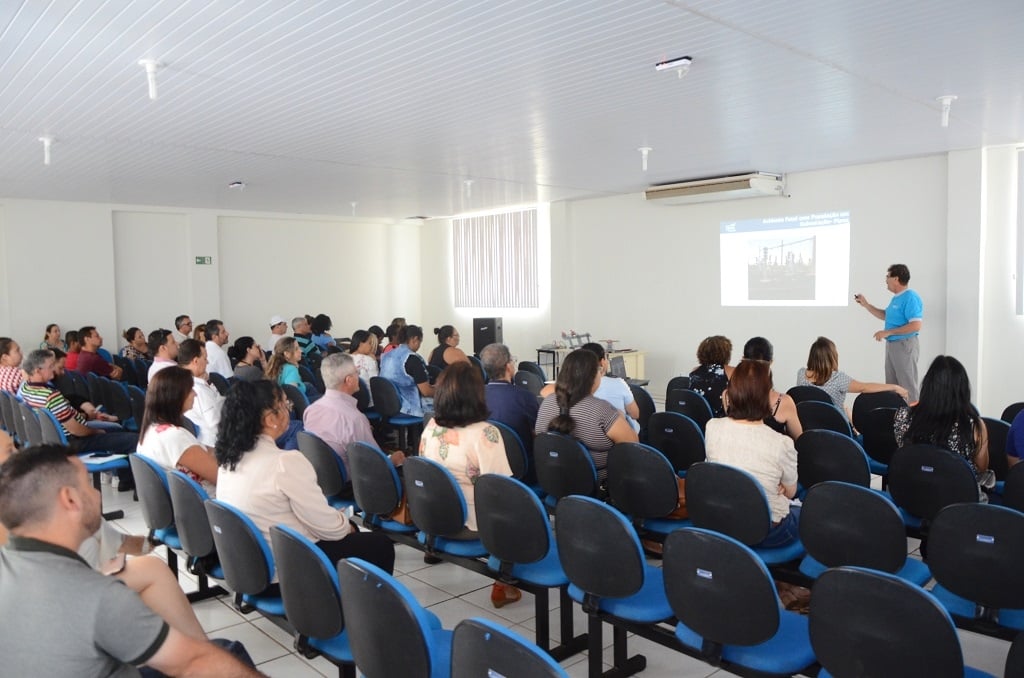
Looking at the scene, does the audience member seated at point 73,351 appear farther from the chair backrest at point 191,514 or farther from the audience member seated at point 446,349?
the chair backrest at point 191,514

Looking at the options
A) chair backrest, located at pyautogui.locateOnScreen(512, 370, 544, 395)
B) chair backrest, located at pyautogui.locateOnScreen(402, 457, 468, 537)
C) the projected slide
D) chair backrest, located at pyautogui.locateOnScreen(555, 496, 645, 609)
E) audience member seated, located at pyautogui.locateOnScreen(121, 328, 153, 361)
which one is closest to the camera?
chair backrest, located at pyautogui.locateOnScreen(555, 496, 645, 609)

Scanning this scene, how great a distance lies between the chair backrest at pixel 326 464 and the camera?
4.09 m

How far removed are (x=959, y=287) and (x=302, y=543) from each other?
7.79 m

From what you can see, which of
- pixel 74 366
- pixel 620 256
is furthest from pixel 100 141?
pixel 620 256

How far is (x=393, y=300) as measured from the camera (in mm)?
14578

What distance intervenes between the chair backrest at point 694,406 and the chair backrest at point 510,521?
2.47 meters

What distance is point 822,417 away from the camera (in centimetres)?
452

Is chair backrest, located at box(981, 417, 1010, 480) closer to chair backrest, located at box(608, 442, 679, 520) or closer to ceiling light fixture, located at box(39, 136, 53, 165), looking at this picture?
chair backrest, located at box(608, 442, 679, 520)

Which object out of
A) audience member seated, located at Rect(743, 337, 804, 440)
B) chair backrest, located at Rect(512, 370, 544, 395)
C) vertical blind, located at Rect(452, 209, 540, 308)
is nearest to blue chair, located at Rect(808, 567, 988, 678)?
audience member seated, located at Rect(743, 337, 804, 440)

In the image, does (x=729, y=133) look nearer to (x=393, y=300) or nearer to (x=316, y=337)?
(x=316, y=337)

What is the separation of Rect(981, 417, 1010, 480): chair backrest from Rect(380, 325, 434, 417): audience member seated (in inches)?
178

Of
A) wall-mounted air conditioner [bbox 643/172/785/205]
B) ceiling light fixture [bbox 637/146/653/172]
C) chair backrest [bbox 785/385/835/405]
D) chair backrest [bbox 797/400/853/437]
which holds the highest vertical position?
ceiling light fixture [bbox 637/146/653/172]

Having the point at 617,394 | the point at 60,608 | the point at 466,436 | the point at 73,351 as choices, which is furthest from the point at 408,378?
the point at 60,608

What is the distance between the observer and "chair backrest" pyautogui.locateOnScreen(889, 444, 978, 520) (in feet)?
10.2
